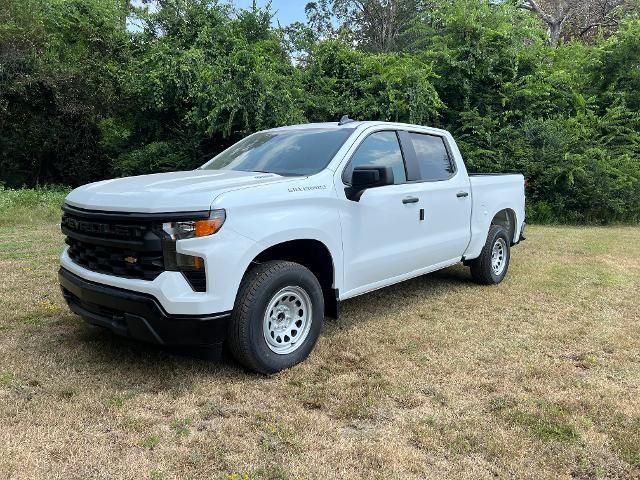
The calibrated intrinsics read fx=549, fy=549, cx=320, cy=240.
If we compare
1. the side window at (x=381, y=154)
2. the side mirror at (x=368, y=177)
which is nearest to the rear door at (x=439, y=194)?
the side window at (x=381, y=154)

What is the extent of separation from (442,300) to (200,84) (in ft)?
30.5

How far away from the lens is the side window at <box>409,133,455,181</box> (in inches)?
210

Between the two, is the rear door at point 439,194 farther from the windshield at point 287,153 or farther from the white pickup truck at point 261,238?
the windshield at point 287,153

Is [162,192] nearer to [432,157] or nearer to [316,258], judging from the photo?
[316,258]

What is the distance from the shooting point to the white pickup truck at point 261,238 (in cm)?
336

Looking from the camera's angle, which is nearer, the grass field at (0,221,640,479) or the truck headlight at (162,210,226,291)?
the grass field at (0,221,640,479)

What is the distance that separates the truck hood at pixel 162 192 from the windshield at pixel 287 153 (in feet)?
0.97

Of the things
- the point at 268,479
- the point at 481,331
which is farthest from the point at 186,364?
the point at 481,331

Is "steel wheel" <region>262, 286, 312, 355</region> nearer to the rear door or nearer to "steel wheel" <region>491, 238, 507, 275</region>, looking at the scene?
the rear door

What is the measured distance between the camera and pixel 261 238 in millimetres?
3582

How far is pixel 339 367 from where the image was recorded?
3.99 meters

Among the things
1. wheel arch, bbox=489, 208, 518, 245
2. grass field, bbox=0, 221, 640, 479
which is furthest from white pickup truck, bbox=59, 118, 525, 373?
wheel arch, bbox=489, 208, 518, 245

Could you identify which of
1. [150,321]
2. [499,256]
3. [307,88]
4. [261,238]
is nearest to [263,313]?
[261,238]

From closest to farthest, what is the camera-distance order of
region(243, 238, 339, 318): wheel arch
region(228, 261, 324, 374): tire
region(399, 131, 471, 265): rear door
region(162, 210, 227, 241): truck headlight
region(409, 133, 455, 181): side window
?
region(162, 210, 227, 241): truck headlight
region(228, 261, 324, 374): tire
region(243, 238, 339, 318): wheel arch
region(399, 131, 471, 265): rear door
region(409, 133, 455, 181): side window
